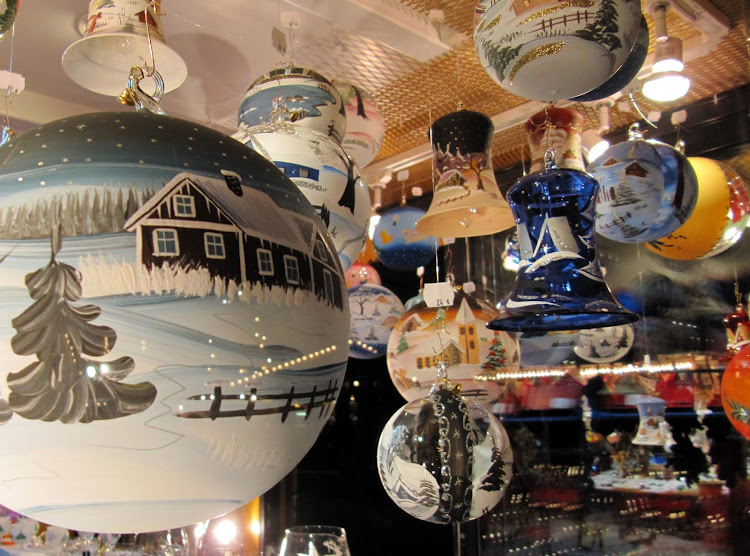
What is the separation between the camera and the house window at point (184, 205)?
0.68 metres

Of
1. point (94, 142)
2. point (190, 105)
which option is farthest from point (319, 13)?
point (94, 142)

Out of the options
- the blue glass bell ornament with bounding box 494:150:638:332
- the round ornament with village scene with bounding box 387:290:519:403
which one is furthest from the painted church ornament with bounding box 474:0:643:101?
the round ornament with village scene with bounding box 387:290:519:403

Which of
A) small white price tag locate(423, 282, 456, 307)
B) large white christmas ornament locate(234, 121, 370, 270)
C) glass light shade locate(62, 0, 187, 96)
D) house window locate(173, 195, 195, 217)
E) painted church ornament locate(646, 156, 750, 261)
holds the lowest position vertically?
house window locate(173, 195, 195, 217)

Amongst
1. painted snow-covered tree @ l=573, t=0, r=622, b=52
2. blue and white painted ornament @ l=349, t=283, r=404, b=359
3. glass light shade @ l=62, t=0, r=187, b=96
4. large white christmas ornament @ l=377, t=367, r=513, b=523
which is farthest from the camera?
blue and white painted ornament @ l=349, t=283, r=404, b=359

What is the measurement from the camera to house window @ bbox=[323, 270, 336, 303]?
80 cm

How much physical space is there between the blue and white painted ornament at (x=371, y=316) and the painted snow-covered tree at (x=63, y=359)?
92.8 inches

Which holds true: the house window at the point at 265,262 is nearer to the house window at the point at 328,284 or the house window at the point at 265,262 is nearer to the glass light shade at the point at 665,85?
the house window at the point at 328,284

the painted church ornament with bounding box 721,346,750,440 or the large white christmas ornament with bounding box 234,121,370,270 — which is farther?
the painted church ornament with bounding box 721,346,750,440

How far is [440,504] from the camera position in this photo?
1657mm

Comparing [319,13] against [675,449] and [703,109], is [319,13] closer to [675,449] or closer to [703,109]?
[703,109]

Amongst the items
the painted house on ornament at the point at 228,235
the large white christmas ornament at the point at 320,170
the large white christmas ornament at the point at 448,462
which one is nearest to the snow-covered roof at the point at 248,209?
the painted house on ornament at the point at 228,235

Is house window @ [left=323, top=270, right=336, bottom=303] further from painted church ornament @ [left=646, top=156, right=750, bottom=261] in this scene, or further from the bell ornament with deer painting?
painted church ornament @ [left=646, top=156, right=750, bottom=261]

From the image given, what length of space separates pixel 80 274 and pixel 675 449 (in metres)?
3.73

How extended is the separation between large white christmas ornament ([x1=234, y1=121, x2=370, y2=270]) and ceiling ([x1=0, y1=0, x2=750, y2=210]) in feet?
2.94
